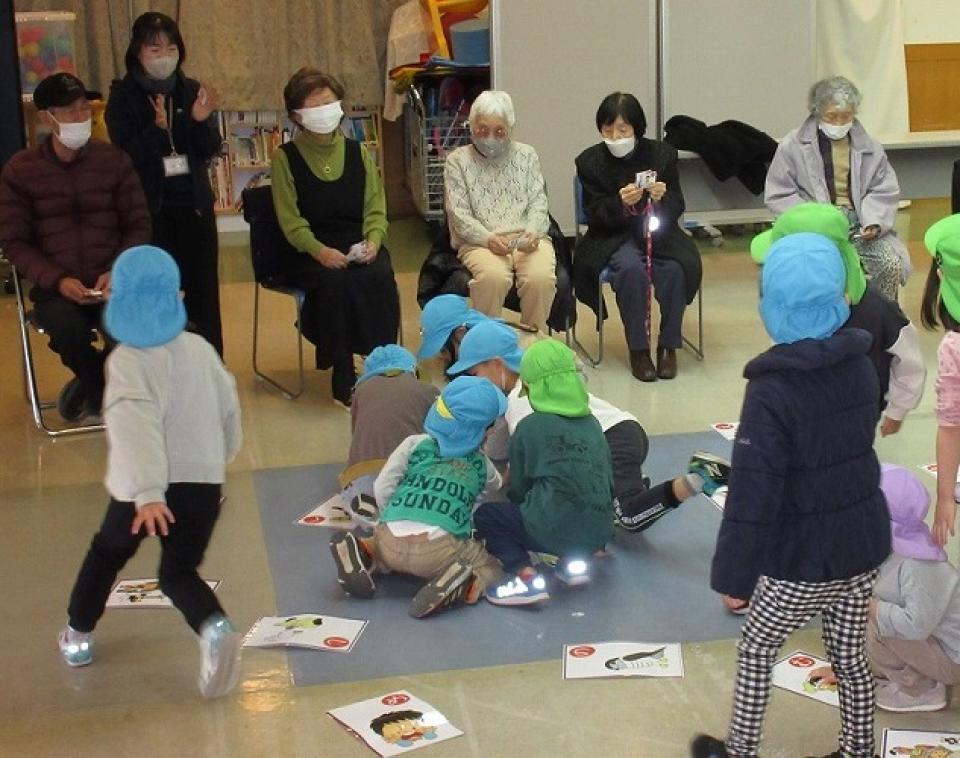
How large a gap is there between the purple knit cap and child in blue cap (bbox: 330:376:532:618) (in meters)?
1.14

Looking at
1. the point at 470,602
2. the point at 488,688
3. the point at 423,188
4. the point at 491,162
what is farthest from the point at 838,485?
the point at 423,188

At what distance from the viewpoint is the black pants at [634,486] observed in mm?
4230

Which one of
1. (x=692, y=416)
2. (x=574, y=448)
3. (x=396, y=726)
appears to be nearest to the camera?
(x=396, y=726)

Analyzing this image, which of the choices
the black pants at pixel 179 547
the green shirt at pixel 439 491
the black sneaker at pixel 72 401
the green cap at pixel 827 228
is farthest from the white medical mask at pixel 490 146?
the black pants at pixel 179 547

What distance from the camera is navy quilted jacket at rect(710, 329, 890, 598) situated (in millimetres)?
2725

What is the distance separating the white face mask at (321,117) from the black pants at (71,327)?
115 centimetres

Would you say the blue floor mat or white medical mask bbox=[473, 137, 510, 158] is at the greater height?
white medical mask bbox=[473, 137, 510, 158]

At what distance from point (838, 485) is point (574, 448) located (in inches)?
47.5

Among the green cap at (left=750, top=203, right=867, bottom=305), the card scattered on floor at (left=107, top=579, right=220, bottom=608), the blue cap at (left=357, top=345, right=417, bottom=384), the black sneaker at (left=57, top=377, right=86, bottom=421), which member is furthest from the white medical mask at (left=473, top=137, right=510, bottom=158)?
the card scattered on floor at (left=107, top=579, right=220, bottom=608)

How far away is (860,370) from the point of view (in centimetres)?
281

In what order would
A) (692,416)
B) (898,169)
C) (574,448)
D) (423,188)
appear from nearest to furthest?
(574,448) → (692,416) → (898,169) → (423,188)

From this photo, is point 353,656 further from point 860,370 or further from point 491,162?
point 491,162

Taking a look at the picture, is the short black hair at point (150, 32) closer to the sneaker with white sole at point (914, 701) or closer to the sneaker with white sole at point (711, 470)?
the sneaker with white sole at point (711, 470)

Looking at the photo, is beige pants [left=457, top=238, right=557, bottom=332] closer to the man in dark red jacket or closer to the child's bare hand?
the man in dark red jacket
